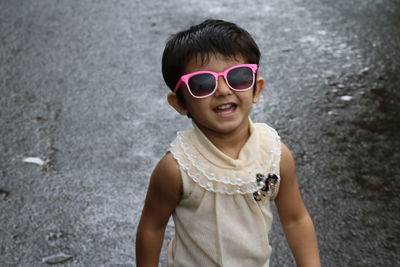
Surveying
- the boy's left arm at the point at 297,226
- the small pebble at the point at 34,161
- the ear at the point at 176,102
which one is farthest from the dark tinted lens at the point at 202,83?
the small pebble at the point at 34,161

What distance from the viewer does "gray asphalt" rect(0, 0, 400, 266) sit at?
3.10m

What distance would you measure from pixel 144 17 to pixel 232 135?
13.5ft

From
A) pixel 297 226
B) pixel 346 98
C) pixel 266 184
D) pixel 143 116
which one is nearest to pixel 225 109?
pixel 266 184

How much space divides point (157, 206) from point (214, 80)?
0.43 m

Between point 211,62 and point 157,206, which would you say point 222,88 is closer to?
point 211,62

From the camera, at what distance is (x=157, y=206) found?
1.97 m

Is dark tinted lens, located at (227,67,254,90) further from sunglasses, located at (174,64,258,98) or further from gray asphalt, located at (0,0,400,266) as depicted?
gray asphalt, located at (0,0,400,266)

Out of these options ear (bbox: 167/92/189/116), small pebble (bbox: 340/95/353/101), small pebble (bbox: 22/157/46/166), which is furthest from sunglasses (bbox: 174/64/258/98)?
small pebble (bbox: 340/95/353/101)

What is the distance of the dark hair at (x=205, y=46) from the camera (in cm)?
186

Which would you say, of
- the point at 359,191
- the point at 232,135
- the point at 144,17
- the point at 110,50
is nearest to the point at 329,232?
the point at 359,191

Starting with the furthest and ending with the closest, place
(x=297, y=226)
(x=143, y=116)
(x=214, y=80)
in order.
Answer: (x=143, y=116), (x=297, y=226), (x=214, y=80)

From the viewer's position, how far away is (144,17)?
590 centimetres

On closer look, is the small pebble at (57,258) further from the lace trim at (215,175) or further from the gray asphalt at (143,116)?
the lace trim at (215,175)

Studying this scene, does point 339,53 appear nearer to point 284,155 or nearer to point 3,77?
point 3,77
